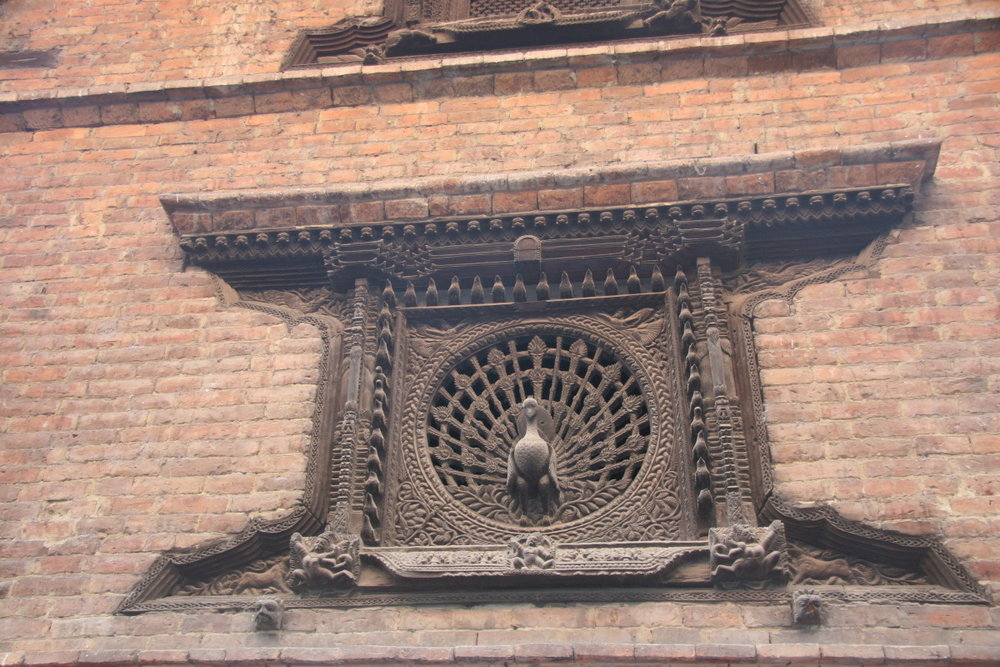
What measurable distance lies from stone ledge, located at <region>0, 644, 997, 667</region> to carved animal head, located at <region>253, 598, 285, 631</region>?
0.14m

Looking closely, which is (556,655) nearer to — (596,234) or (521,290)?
(521,290)

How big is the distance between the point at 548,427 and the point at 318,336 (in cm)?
149

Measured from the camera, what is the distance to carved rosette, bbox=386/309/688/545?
21.3 feet

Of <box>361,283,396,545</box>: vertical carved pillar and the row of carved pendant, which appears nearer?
<box>361,283,396,545</box>: vertical carved pillar

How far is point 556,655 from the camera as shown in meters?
5.55

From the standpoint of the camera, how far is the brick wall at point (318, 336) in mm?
5879

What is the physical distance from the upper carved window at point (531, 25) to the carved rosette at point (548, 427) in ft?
9.53

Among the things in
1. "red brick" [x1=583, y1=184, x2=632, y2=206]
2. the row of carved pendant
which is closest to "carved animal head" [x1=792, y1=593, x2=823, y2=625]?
the row of carved pendant

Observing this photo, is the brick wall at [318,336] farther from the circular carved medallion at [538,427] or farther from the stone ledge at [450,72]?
the circular carved medallion at [538,427]

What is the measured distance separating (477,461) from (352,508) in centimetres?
76

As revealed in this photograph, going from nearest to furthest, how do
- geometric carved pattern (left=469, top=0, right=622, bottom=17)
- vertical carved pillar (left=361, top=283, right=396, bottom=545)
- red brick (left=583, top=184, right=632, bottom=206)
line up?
1. vertical carved pillar (left=361, top=283, right=396, bottom=545)
2. red brick (left=583, top=184, right=632, bottom=206)
3. geometric carved pattern (left=469, top=0, right=622, bottom=17)

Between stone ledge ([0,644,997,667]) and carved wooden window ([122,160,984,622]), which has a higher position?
carved wooden window ([122,160,984,622])

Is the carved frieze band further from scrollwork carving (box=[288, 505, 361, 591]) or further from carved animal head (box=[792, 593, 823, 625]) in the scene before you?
carved animal head (box=[792, 593, 823, 625])

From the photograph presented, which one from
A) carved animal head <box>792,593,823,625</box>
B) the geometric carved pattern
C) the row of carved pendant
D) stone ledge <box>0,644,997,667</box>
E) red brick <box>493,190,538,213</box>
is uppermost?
the geometric carved pattern
